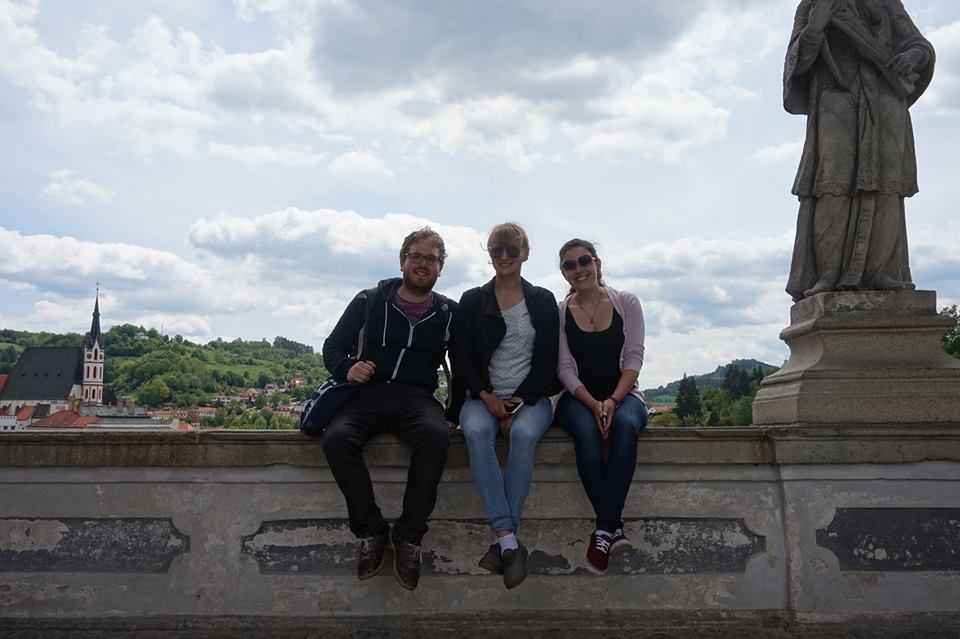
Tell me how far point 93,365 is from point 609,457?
123 m

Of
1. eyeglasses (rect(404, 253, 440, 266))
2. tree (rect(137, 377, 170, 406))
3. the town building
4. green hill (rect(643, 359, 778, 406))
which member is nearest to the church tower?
the town building

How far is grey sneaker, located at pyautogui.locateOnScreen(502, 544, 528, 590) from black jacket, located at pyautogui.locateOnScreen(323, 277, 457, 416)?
1103mm

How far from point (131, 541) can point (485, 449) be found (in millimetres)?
2179

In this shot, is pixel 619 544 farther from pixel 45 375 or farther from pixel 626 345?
pixel 45 375

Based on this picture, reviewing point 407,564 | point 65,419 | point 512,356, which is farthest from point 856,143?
point 65,419

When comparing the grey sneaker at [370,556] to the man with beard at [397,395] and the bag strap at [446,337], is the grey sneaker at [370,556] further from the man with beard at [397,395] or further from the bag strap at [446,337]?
the bag strap at [446,337]

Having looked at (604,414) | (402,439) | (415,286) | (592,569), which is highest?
(415,286)

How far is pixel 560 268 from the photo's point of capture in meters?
5.19

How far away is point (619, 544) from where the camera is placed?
450 cm

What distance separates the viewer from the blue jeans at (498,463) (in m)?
4.45

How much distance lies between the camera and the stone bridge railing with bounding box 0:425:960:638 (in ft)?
15.9

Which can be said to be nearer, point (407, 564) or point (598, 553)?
point (407, 564)

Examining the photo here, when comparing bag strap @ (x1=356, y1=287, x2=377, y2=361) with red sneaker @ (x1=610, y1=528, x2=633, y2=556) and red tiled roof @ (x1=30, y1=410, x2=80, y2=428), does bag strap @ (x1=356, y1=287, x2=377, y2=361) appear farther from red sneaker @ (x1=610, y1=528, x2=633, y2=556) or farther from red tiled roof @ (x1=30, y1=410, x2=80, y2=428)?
red tiled roof @ (x1=30, y1=410, x2=80, y2=428)

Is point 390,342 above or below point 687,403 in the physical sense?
above
